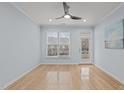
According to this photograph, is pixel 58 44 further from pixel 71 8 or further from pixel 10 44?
pixel 10 44

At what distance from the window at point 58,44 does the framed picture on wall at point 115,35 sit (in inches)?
137

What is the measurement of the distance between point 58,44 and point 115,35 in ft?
14.6

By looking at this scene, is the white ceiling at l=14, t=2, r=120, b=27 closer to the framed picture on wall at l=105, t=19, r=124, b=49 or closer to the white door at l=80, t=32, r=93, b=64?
the framed picture on wall at l=105, t=19, r=124, b=49

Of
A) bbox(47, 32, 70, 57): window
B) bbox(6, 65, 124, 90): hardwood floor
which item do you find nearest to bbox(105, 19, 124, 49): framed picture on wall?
bbox(6, 65, 124, 90): hardwood floor

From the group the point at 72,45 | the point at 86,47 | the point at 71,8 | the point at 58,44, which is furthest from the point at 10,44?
the point at 86,47

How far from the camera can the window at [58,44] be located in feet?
27.9

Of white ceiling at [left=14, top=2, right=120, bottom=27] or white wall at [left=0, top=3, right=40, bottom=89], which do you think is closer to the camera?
white wall at [left=0, top=3, right=40, bottom=89]

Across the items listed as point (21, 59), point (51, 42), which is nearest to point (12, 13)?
point (21, 59)

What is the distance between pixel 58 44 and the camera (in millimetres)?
8523

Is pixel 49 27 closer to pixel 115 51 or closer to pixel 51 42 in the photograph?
pixel 51 42

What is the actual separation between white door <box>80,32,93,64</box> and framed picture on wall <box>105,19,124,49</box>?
3.25 m

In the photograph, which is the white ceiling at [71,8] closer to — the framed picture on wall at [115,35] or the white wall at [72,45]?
the framed picture on wall at [115,35]

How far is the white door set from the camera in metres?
8.66

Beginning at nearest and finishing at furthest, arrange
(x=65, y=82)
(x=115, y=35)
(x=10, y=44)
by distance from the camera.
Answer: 1. (x=10, y=44)
2. (x=65, y=82)
3. (x=115, y=35)
